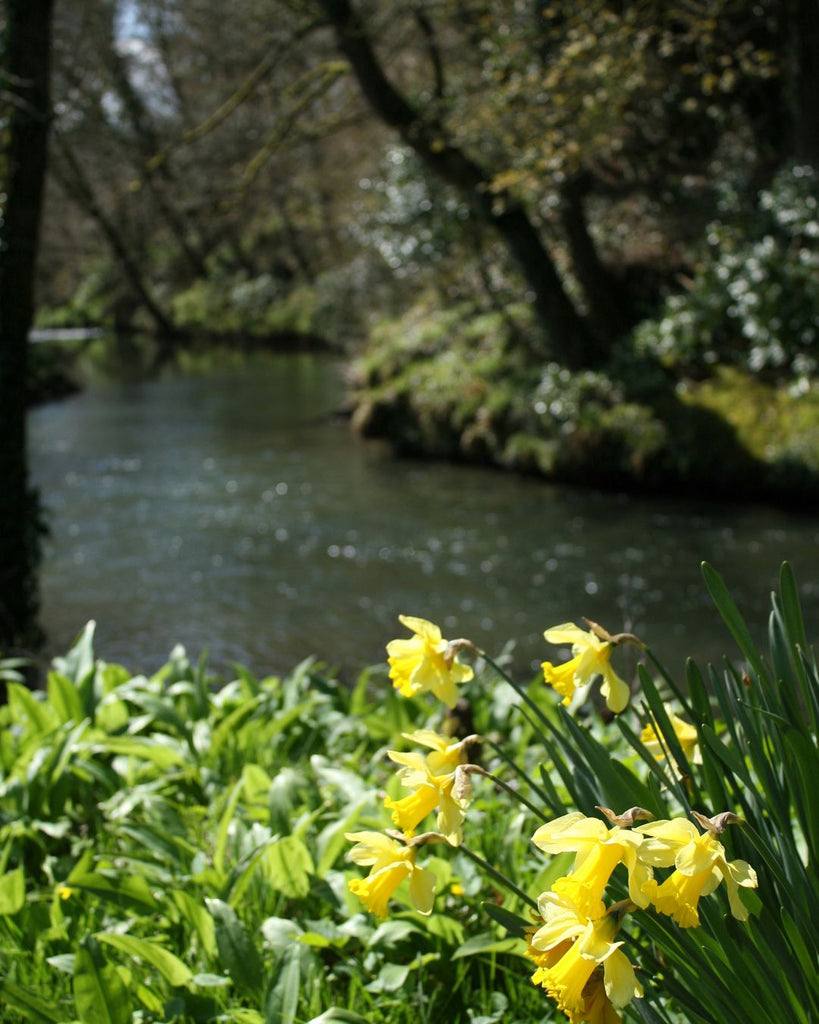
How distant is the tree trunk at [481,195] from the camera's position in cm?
999

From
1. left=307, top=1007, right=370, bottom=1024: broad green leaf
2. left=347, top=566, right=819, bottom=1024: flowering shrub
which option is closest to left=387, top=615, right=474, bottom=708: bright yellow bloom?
left=347, top=566, right=819, bottom=1024: flowering shrub

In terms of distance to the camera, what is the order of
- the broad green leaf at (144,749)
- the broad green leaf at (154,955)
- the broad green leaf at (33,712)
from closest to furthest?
the broad green leaf at (154,955), the broad green leaf at (144,749), the broad green leaf at (33,712)

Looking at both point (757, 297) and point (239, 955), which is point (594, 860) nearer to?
point (239, 955)

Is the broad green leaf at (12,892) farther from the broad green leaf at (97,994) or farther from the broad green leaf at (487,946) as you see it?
the broad green leaf at (487,946)

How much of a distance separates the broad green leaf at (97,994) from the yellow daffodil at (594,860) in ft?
3.64

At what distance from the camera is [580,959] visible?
1.14 m

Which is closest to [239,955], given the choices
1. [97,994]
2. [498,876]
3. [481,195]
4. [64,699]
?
[97,994]

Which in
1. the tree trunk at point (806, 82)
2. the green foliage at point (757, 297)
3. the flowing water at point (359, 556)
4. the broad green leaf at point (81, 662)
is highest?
the tree trunk at point (806, 82)

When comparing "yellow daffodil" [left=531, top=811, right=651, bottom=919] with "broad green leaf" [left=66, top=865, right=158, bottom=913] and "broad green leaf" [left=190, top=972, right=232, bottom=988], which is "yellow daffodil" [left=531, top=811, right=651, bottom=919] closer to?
"broad green leaf" [left=190, top=972, right=232, bottom=988]

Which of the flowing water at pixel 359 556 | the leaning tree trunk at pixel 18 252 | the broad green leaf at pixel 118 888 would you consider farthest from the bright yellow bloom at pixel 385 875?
the leaning tree trunk at pixel 18 252

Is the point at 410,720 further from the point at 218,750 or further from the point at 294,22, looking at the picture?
the point at 294,22

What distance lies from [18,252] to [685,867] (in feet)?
15.6

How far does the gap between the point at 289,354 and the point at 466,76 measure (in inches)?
517

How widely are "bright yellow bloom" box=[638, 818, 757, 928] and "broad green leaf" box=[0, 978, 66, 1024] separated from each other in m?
1.29
